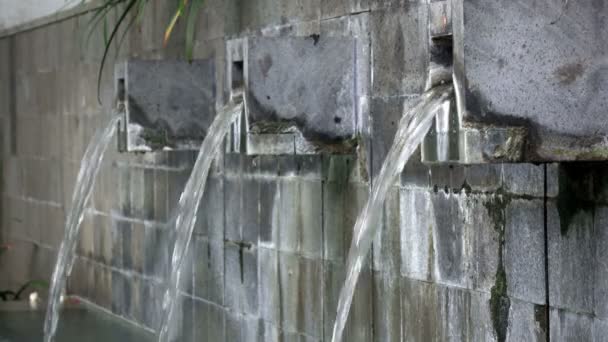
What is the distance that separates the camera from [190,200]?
7.73 m

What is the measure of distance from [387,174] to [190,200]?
8.80 ft

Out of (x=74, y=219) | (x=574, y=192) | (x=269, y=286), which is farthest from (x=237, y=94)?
(x=74, y=219)

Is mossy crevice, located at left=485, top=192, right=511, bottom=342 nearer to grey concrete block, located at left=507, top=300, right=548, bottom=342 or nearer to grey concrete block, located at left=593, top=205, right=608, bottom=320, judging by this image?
grey concrete block, located at left=507, top=300, right=548, bottom=342

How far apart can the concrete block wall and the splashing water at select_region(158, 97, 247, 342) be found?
0.46 ft

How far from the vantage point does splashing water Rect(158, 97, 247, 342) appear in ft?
22.5

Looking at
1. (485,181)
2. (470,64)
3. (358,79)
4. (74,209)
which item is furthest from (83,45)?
(470,64)

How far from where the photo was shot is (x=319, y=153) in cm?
620

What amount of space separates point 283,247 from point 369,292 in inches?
40.5

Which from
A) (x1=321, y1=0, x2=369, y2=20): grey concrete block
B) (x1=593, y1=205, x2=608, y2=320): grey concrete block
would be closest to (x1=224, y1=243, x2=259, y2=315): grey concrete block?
(x1=321, y1=0, x2=369, y2=20): grey concrete block

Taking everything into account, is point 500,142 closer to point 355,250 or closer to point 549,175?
point 549,175

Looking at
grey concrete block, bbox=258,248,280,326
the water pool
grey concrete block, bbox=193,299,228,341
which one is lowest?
the water pool

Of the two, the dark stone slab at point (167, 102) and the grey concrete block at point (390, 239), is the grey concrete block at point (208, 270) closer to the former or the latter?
the dark stone slab at point (167, 102)

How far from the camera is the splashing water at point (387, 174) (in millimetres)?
4598

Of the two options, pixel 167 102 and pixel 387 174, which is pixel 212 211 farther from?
pixel 387 174
